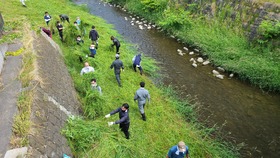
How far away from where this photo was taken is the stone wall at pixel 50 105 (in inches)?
256

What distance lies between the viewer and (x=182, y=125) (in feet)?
33.1

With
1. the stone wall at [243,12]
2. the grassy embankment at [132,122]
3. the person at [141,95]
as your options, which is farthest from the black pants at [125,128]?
the stone wall at [243,12]

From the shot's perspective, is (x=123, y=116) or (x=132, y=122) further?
(x=132, y=122)

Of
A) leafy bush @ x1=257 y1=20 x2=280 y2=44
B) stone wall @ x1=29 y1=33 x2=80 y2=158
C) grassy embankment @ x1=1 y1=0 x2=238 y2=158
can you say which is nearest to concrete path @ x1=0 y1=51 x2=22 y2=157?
stone wall @ x1=29 y1=33 x2=80 y2=158

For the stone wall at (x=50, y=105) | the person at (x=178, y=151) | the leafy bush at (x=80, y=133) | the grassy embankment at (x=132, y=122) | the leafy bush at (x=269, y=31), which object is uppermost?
the leafy bush at (x=269, y=31)

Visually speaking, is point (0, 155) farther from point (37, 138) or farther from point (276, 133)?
point (276, 133)

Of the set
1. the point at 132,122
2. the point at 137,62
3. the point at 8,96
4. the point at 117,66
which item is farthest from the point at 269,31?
the point at 8,96

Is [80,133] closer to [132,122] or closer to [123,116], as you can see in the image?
[123,116]

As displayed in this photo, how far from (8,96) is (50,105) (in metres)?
1.28

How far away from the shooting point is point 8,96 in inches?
302

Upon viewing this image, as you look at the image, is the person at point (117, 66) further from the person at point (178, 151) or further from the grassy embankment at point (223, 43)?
the grassy embankment at point (223, 43)

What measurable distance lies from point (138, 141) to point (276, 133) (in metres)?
6.14

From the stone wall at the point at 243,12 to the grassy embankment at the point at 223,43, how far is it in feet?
0.64

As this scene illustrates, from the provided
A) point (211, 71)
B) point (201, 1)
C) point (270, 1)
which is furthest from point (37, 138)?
point (201, 1)
